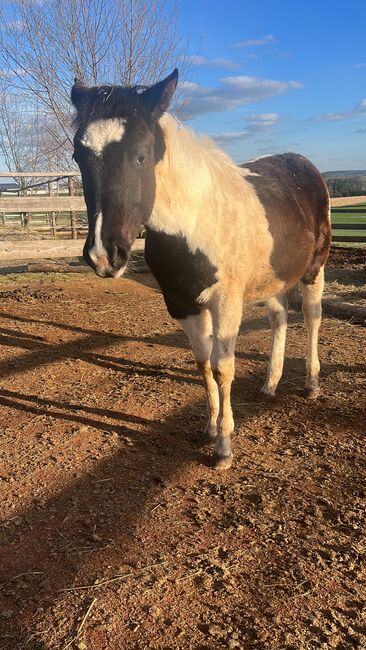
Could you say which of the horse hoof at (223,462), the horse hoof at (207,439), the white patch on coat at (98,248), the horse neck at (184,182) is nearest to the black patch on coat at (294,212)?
the horse neck at (184,182)

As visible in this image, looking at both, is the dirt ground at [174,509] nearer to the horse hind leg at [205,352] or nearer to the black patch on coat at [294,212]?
the horse hind leg at [205,352]

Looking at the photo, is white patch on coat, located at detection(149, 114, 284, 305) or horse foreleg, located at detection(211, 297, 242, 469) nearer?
white patch on coat, located at detection(149, 114, 284, 305)

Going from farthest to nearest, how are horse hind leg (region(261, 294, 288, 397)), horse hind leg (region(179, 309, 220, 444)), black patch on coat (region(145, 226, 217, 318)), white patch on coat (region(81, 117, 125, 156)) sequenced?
horse hind leg (region(261, 294, 288, 397)), horse hind leg (region(179, 309, 220, 444)), black patch on coat (region(145, 226, 217, 318)), white patch on coat (region(81, 117, 125, 156))

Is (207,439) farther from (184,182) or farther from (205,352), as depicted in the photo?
(184,182)

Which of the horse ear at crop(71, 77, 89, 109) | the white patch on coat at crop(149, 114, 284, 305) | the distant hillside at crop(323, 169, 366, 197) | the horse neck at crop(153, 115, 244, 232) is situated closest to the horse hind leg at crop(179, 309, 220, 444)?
the white patch on coat at crop(149, 114, 284, 305)

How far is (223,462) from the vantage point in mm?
3189

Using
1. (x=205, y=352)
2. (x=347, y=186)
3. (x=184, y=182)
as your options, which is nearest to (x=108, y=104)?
(x=184, y=182)

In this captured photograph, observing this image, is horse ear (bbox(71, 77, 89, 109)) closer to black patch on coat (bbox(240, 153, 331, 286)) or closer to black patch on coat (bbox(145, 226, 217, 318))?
black patch on coat (bbox(145, 226, 217, 318))

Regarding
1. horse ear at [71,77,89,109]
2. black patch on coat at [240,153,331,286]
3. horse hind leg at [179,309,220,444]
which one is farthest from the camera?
black patch on coat at [240,153,331,286]

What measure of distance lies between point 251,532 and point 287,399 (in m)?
1.87

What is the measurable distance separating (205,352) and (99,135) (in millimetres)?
1719

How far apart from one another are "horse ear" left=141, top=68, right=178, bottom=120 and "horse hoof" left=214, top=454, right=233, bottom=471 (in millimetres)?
2127

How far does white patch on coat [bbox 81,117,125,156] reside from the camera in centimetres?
229

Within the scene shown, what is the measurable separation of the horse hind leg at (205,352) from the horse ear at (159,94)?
1.32m
